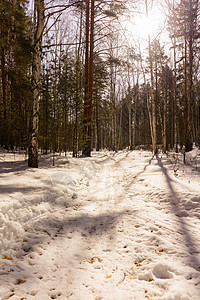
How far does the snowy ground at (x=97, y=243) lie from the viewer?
68.4 inches

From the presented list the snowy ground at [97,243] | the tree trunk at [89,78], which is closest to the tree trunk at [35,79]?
the snowy ground at [97,243]

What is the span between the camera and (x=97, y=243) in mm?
2592

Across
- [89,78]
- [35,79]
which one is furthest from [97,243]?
[89,78]

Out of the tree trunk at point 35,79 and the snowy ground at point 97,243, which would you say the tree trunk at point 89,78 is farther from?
the snowy ground at point 97,243

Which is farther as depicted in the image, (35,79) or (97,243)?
(35,79)

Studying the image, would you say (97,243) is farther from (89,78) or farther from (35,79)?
(89,78)

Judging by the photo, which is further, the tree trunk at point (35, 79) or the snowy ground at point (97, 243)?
the tree trunk at point (35, 79)

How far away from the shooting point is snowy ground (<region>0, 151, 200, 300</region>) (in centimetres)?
174

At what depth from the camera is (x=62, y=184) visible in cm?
509

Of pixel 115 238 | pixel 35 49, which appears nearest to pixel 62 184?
pixel 115 238

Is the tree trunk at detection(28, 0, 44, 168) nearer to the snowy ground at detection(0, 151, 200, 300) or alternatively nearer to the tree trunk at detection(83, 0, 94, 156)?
the snowy ground at detection(0, 151, 200, 300)

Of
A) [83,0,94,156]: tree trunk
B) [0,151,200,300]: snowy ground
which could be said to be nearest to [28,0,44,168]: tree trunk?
[0,151,200,300]: snowy ground

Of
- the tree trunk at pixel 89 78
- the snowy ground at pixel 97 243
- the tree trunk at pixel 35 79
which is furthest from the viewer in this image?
the tree trunk at pixel 89 78

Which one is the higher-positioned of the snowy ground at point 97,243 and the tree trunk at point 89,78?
the tree trunk at point 89,78
